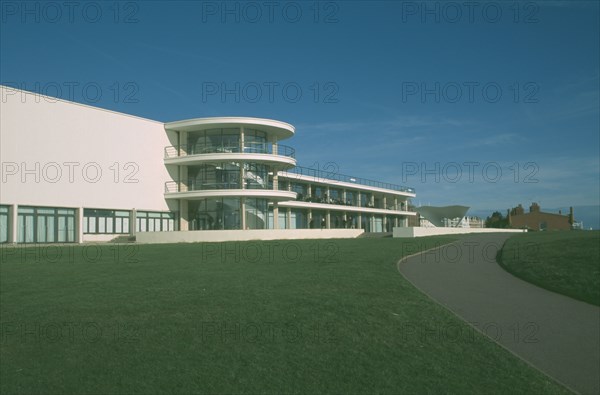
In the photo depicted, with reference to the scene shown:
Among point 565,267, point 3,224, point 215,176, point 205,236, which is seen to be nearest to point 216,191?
point 215,176

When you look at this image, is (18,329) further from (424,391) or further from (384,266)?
(384,266)

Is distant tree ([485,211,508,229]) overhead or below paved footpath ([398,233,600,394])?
overhead

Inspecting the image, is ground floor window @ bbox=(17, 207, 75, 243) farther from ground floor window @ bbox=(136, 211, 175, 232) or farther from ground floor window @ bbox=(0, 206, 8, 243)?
ground floor window @ bbox=(136, 211, 175, 232)

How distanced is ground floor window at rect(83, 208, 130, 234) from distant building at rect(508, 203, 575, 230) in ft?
246

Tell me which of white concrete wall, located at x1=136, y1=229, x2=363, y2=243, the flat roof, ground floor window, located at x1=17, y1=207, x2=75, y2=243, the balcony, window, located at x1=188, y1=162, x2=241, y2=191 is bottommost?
white concrete wall, located at x1=136, y1=229, x2=363, y2=243

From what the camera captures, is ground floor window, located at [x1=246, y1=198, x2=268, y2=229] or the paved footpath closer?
the paved footpath

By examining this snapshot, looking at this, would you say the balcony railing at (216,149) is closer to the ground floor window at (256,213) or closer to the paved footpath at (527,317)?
the ground floor window at (256,213)

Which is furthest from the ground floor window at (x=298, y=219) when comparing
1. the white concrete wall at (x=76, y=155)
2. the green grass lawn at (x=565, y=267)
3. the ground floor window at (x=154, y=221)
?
the green grass lawn at (x=565, y=267)

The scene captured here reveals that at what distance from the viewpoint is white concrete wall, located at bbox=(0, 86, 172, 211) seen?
3216cm

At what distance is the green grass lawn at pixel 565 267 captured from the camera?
39.1 ft

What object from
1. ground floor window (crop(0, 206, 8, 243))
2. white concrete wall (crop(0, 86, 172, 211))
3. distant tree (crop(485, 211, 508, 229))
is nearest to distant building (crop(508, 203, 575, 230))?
distant tree (crop(485, 211, 508, 229))

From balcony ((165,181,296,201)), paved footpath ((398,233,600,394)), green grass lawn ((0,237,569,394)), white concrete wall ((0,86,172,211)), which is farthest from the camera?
balcony ((165,181,296,201))

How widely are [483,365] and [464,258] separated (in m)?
14.1

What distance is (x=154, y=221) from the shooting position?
42.5 m
